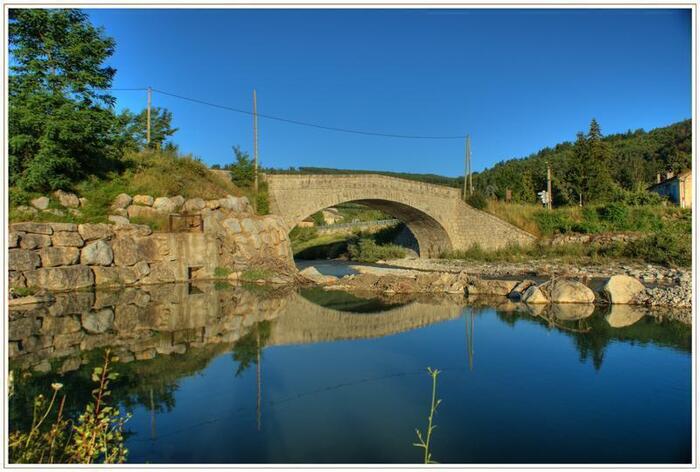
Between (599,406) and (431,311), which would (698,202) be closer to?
(599,406)

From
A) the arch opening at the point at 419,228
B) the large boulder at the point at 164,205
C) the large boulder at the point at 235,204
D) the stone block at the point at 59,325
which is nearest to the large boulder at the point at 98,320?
the stone block at the point at 59,325

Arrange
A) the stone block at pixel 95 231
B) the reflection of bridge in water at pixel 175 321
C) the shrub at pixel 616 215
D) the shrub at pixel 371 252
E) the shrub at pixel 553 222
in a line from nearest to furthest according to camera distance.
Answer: the reflection of bridge in water at pixel 175 321 < the stone block at pixel 95 231 < the shrub at pixel 616 215 < the shrub at pixel 553 222 < the shrub at pixel 371 252

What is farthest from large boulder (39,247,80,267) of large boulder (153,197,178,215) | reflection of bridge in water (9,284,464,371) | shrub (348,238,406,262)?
shrub (348,238,406,262)

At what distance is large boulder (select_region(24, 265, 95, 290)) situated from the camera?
12.1 m

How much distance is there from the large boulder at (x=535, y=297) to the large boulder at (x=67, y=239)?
10864 millimetres

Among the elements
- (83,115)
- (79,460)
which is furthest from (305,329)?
(83,115)

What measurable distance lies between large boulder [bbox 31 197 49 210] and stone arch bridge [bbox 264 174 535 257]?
24.2ft

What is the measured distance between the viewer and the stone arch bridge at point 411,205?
1981cm

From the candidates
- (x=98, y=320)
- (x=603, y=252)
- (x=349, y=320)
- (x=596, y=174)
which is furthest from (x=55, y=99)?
(x=596, y=174)

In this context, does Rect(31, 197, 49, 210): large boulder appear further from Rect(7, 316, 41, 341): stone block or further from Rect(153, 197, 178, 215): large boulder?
Rect(7, 316, 41, 341): stone block

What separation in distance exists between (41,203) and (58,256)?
1820mm

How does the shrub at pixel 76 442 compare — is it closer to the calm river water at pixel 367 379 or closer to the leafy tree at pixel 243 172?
the calm river water at pixel 367 379
